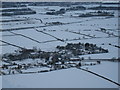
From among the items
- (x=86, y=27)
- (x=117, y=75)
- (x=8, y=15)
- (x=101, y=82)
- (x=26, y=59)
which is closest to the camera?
(x=101, y=82)

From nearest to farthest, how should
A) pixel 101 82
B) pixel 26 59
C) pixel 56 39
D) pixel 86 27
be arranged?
1. pixel 101 82
2. pixel 26 59
3. pixel 56 39
4. pixel 86 27

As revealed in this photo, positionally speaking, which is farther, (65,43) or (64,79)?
(65,43)

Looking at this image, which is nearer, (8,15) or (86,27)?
(86,27)

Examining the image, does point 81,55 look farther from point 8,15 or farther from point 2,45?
point 8,15

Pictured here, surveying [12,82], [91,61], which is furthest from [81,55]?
[12,82]

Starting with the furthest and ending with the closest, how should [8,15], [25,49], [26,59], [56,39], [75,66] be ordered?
[8,15], [56,39], [25,49], [26,59], [75,66]

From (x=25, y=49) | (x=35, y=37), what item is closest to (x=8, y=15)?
(x=35, y=37)

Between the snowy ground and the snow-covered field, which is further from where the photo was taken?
the snow-covered field

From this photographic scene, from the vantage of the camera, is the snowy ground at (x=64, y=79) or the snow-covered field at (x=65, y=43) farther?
the snow-covered field at (x=65, y=43)

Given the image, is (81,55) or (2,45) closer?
(81,55)

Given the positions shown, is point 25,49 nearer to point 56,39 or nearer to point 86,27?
point 56,39
